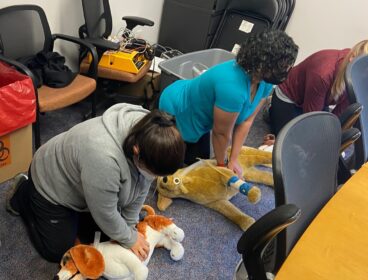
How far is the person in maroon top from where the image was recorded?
7.08ft

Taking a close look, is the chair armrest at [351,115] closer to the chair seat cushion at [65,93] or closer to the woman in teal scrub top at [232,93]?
the woman in teal scrub top at [232,93]

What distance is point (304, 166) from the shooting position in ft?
3.22

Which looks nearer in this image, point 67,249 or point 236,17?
point 67,249

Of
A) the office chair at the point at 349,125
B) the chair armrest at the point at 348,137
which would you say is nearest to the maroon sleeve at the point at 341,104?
the office chair at the point at 349,125

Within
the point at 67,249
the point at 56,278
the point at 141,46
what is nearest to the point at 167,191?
the point at 67,249

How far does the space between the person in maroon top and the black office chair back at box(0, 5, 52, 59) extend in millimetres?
1609

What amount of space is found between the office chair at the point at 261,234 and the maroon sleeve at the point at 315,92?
1.57m

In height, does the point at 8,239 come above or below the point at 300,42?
below

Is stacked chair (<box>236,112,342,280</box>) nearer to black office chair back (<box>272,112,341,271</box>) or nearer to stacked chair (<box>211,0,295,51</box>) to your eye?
black office chair back (<box>272,112,341,271</box>)

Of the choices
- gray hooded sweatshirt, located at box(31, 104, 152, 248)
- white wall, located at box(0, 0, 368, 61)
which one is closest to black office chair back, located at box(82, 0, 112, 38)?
white wall, located at box(0, 0, 368, 61)

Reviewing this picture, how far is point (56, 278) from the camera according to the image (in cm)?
137

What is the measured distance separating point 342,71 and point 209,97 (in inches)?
34.6

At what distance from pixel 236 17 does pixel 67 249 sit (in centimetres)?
252

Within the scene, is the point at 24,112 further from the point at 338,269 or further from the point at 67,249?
the point at 338,269
